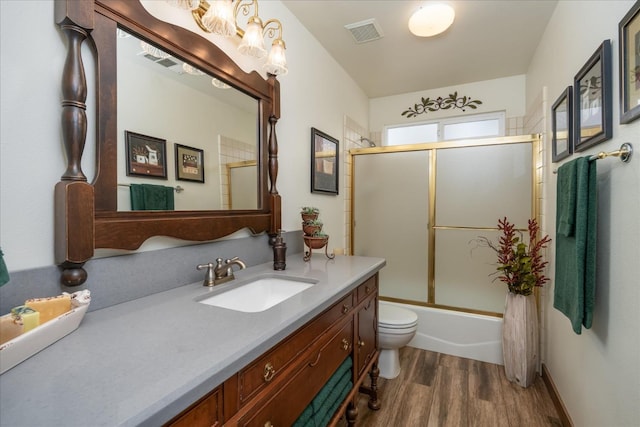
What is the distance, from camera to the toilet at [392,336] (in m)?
1.98

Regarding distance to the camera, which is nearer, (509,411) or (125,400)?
(125,400)

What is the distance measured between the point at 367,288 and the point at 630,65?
53.4 inches

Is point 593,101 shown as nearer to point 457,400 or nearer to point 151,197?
point 457,400

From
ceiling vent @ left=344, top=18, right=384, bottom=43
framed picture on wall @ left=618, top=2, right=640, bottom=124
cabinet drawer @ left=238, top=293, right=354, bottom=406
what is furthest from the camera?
ceiling vent @ left=344, top=18, right=384, bottom=43

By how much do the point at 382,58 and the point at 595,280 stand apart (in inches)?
85.8

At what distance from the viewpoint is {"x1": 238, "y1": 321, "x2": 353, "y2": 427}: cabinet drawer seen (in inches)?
31.5

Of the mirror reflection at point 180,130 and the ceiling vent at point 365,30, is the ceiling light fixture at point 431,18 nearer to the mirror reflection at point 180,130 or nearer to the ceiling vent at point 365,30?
the ceiling vent at point 365,30

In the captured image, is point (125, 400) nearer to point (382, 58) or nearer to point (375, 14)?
point (375, 14)

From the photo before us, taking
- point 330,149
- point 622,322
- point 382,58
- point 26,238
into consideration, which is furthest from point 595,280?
point 382,58

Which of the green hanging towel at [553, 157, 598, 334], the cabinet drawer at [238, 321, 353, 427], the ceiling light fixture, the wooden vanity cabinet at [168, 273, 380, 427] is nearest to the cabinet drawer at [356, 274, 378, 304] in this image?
the wooden vanity cabinet at [168, 273, 380, 427]

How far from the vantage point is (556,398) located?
1.76 meters

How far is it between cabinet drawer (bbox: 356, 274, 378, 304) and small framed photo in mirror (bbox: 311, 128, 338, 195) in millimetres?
830

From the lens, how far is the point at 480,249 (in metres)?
2.54

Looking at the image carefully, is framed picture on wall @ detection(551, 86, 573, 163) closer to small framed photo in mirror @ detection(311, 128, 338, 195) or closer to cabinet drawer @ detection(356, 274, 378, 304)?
cabinet drawer @ detection(356, 274, 378, 304)
